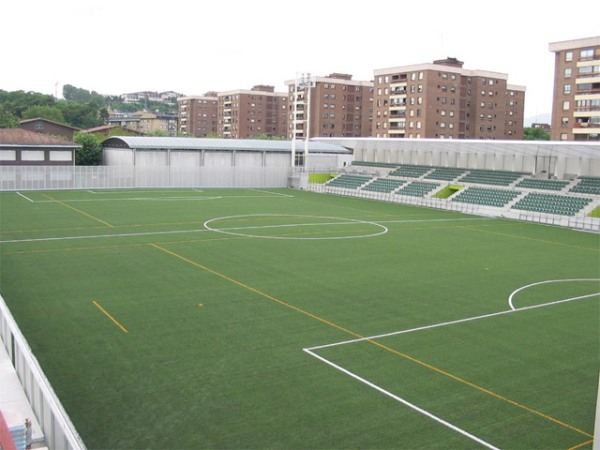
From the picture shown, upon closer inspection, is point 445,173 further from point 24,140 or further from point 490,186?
point 24,140

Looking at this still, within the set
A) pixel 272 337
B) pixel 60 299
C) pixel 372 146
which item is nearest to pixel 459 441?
pixel 272 337

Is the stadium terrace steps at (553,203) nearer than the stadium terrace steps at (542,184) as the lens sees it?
Yes

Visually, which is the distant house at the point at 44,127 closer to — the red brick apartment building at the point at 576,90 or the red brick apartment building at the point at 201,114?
the red brick apartment building at the point at 576,90

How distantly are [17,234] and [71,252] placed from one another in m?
7.18

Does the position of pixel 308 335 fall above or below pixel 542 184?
below

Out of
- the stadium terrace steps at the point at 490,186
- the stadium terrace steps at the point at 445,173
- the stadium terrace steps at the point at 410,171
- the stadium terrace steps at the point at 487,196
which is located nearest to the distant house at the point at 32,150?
the stadium terrace steps at the point at 490,186

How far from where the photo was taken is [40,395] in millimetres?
11547

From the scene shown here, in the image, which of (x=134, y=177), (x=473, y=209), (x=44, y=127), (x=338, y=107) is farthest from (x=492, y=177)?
(x=338, y=107)

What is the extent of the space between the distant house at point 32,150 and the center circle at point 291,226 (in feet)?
102

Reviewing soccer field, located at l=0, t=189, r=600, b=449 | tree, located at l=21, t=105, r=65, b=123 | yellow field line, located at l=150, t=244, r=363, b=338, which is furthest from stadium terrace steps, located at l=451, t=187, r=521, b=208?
tree, located at l=21, t=105, r=65, b=123

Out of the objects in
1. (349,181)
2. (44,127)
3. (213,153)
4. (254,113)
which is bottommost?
(349,181)

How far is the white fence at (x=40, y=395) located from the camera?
980 centimetres

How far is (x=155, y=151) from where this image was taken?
233 ft

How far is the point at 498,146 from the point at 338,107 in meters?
82.9
